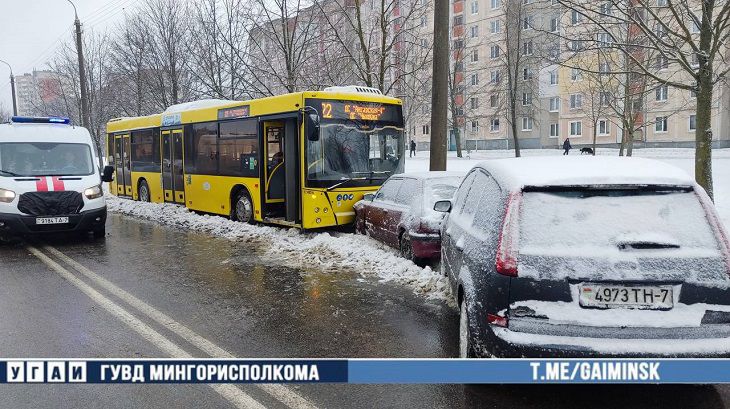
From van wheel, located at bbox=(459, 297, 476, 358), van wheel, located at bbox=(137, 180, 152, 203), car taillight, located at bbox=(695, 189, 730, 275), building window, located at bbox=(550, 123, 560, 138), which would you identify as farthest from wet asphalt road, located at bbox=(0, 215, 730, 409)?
building window, located at bbox=(550, 123, 560, 138)

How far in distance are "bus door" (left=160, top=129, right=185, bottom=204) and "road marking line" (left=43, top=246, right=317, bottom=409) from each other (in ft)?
21.9

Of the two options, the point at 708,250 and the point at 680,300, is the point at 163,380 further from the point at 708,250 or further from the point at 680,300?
the point at 708,250

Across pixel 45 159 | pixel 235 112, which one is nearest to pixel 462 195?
pixel 235 112

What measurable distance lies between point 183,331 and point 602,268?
3838 mm

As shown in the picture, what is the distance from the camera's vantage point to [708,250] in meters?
3.55

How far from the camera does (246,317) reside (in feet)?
19.7

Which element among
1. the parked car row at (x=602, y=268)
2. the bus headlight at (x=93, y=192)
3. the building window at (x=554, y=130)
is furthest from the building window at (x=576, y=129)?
the parked car row at (x=602, y=268)

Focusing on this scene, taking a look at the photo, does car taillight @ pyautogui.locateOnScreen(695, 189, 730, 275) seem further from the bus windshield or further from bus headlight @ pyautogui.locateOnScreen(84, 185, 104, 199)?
bus headlight @ pyautogui.locateOnScreen(84, 185, 104, 199)

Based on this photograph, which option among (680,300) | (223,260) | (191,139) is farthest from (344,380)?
(191,139)

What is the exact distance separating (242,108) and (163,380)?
10.3m

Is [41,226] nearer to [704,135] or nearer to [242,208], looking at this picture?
[242,208]

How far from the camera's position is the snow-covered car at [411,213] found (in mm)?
8039

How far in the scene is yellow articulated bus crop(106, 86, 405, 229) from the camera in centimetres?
1112

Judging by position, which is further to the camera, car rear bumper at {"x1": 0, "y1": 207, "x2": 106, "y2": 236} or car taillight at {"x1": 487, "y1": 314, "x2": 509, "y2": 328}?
car rear bumper at {"x1": 0, "y1": 207, "x2": 106, "y2": 236}
